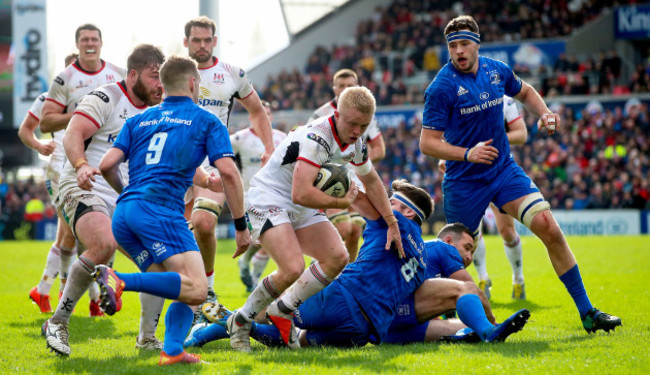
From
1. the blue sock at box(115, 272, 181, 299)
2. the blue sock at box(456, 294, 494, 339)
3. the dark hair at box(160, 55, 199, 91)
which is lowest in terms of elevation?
the blue sock at box(456, 294, 494, 339)

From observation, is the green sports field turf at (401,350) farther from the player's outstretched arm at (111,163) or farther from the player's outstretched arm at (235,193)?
the player's outstretched arm at (111,163)

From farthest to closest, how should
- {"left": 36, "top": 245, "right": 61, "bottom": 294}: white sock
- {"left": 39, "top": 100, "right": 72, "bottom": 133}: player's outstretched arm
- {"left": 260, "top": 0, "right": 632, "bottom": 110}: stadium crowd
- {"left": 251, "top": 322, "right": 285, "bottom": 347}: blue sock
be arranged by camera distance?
{"left": 260, "top": 0, "right": 632, "bottom": 110}: stadium crowd → {"left": 36, "top": 245, "right": 61, "bottom": 294}: white sock → {"left": 39, "top": 100, "right": 72, "bottom": 133}: player's outstretched arm → {"left": 251, "top": 322, "right": 285, "bottom": 347}: blue sock

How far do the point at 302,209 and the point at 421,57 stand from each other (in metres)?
30.2

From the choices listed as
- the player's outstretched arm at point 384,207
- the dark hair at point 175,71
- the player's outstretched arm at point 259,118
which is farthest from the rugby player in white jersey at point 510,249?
the dark hair at point 175,71

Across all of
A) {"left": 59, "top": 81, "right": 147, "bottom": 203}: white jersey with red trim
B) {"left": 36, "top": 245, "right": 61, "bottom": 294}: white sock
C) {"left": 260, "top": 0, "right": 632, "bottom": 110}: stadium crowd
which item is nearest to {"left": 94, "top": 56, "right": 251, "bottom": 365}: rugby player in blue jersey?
{"left": 59, "top": 81, "right": 147, "bottom": 203}: white jersey with red trim

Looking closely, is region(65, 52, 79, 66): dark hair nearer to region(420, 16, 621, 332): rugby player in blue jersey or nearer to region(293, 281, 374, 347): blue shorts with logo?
region(420, 16, 621, 332): rugby player in blue jersey

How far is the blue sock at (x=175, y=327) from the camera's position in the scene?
17.0 feet

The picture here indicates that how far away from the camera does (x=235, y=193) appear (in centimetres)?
539

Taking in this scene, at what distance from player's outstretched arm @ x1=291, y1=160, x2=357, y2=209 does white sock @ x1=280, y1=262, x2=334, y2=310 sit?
0.63 m

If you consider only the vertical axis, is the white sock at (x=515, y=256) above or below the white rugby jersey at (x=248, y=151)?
below

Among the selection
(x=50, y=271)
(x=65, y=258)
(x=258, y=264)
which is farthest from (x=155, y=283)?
(x=258, y=264)

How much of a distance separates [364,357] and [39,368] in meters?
2.31

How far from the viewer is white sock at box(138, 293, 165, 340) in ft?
19.1

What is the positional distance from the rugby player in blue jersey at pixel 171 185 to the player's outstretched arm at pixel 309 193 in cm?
44
